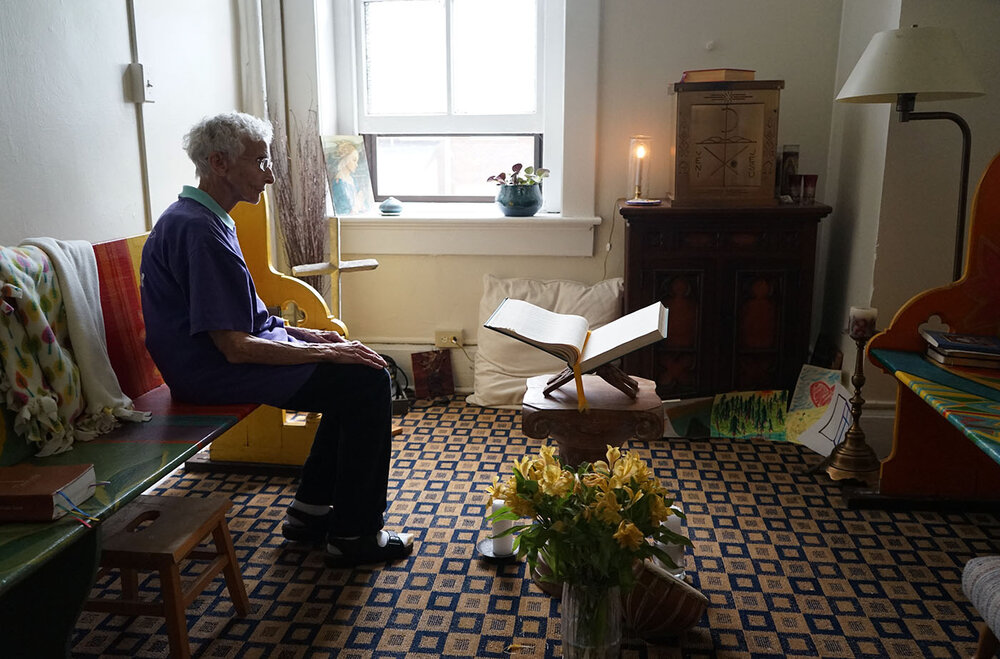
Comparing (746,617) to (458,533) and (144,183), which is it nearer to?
(458,533)

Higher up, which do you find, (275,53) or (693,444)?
(275,53)

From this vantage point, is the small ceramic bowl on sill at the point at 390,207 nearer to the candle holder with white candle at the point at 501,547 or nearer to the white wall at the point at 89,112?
the white wall at the point at 89,112

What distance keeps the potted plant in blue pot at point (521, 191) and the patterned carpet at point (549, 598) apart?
4.79 feet

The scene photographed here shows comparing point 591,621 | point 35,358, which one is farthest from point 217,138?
point 591,621

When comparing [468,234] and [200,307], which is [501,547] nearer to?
[200,307]

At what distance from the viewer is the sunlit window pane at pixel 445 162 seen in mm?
4672

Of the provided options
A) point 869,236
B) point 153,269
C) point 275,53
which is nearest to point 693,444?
point 869,236

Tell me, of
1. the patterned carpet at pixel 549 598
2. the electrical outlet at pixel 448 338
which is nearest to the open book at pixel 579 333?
the patterned carpet at pixel 549 598

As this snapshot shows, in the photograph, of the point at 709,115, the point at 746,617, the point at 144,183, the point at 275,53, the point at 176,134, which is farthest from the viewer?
the point at 275,53

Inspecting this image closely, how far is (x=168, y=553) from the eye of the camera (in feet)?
6.84

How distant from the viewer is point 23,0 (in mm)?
2570

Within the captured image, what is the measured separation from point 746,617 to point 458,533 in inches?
39.3

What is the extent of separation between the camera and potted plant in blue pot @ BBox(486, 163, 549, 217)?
437cm

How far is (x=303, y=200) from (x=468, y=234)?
0.87 metres
